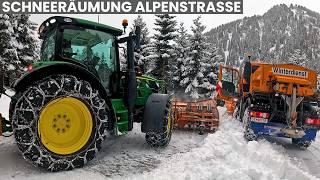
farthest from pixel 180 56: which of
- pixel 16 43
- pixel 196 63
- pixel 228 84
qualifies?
pixel 228 84

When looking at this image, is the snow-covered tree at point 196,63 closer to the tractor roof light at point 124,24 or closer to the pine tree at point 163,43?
the pine tree at point 163,43

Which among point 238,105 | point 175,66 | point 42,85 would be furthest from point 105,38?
point 175,66

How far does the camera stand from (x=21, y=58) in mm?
30906

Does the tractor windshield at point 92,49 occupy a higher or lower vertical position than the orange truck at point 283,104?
higher

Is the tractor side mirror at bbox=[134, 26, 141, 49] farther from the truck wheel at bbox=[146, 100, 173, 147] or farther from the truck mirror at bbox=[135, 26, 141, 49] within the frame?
A: the truck wheel at bbox=[146, 100, 173, 147]

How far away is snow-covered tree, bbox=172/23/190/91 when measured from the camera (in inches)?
1559

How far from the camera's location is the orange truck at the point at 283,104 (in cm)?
1070

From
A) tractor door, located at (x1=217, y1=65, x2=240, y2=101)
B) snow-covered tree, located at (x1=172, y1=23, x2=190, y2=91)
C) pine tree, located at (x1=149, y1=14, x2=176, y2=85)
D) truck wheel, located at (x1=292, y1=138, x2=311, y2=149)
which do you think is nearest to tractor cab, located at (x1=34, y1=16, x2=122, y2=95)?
truck wheel, located at (x1=292, y1=138, x2=311, y2=149)

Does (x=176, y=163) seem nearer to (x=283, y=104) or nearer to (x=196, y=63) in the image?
(x=283, y=104)

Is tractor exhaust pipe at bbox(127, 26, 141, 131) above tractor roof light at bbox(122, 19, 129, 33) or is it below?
below

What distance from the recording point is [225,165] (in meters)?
6.20

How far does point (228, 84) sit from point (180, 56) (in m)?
24.7

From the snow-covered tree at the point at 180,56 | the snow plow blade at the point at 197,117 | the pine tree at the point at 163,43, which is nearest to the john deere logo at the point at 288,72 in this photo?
the snow plow blade at the point at 197,117

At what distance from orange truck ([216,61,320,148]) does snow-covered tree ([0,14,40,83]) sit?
65.9 ft
